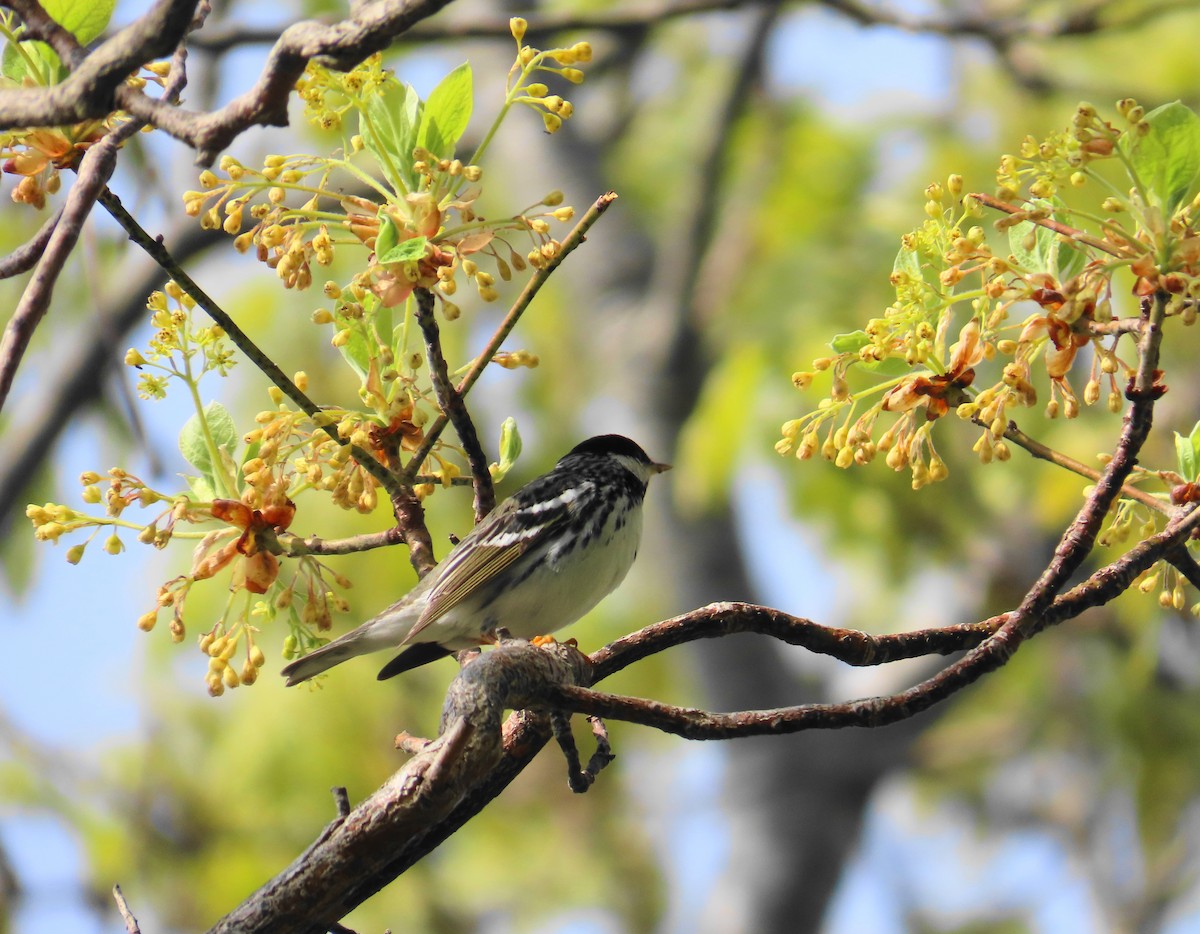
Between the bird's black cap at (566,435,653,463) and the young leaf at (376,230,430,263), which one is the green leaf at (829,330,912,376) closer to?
the young leaf at (376,230,430,263)

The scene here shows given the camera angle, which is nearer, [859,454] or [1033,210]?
[1033,210]

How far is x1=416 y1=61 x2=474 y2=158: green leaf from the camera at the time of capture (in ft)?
6.65

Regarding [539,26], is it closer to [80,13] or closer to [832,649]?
[80,13]

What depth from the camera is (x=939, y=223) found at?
1999 mm

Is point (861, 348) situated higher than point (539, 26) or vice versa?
point (539, 26)

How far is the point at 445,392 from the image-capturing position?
6.52ft

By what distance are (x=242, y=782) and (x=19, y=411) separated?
2735mm

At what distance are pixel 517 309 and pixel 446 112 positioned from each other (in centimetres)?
32

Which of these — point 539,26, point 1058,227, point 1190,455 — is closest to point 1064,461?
point 1190,455

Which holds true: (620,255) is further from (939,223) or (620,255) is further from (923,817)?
(939,223)

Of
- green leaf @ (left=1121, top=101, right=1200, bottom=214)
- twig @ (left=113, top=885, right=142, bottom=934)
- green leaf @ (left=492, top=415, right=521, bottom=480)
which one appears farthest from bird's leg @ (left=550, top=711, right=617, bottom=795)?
green leaf @ (left=1121, top=101, right=1200, bottom=214)

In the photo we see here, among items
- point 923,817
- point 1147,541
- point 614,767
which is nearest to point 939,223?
point 1147,541

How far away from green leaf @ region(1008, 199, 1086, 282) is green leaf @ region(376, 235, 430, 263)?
865 millimetres

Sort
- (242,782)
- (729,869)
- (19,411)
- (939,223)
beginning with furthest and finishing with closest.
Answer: (729,869) → (242,782) → (19,411) → (939,223)
